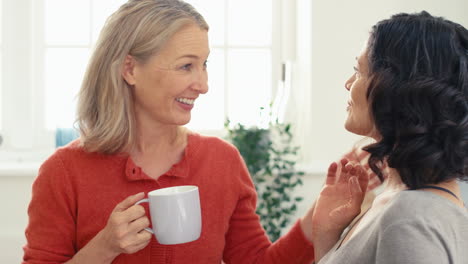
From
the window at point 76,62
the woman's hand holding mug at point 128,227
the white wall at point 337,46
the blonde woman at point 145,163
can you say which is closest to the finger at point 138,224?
the woman's hand holding mug at point 128,227

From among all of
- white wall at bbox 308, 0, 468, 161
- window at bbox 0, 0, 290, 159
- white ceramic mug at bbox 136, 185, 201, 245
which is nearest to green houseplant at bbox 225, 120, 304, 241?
white wall at bbox 308, 0, 468, 161

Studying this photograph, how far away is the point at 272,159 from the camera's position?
271cm

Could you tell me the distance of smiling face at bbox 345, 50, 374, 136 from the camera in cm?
114

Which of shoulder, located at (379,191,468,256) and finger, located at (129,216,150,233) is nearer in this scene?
shoulder, located at (379,191,468,256)

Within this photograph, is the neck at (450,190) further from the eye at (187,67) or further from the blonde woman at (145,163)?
the eye at (187,67)

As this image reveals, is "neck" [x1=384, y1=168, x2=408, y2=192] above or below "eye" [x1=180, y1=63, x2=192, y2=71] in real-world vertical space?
below

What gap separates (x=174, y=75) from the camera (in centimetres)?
133

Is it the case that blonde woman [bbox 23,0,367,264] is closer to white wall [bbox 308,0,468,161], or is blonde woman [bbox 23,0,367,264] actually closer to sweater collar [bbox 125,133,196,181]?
sweater collar [bbox 125,133,196,181]

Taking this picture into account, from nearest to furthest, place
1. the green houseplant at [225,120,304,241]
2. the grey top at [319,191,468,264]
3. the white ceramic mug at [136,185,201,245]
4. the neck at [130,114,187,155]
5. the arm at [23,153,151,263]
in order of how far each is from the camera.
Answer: the grey top at [319,191,468,264] < the white ceramic mug at [136,185,201,245] < the arm at [23,153,151,263] < the neck at [130,114,187,155] < the green houseplant at [225,120,304,241]

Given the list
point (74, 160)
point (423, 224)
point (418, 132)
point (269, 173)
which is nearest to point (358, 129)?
point (418, 132)

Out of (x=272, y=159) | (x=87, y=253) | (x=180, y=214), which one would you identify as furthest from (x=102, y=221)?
(x=272, y=159)

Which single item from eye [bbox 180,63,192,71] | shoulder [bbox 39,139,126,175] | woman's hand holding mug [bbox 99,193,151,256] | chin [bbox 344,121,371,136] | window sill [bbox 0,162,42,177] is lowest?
window sill [bbox 0,162,42,177]

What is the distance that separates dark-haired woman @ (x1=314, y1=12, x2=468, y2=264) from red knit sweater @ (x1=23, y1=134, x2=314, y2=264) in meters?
0.40

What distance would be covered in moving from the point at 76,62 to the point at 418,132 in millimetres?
2512
